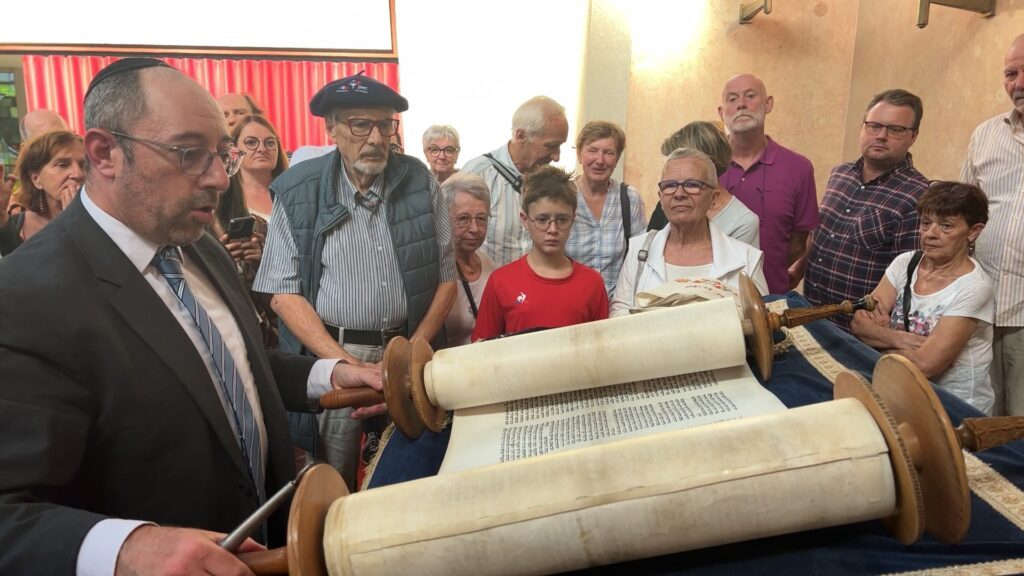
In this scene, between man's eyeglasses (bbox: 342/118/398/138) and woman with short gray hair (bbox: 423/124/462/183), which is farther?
woman with short gray hair (bbox: 423/124/462/183)

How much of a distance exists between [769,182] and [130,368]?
2961 millimetres

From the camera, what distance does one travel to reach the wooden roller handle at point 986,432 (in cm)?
82

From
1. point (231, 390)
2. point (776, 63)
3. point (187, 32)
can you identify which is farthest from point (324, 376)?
point (187, 32)

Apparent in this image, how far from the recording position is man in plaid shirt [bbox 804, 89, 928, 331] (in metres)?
2.88

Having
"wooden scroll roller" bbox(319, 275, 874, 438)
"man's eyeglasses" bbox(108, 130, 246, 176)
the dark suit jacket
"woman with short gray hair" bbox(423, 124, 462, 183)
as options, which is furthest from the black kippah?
"woman with short gray hair" bbox(423, 124, 462, 183)

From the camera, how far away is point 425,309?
7.96ft

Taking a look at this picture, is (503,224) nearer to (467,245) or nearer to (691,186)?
(467,245)

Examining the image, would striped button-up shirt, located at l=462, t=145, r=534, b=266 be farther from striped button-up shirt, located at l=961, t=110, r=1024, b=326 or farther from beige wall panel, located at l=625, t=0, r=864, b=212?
beige wall panel, located at l=625, t=0, r=864, b=212

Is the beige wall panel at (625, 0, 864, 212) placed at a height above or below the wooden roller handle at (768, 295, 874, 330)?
above

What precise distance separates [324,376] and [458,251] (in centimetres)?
136

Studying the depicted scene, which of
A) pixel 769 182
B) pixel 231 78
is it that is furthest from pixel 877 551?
pixel 231 78

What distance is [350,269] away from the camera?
2.31 meters

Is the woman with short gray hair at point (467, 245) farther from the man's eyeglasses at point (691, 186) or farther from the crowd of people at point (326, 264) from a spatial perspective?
the man's eyeglasses at point (691, 186)

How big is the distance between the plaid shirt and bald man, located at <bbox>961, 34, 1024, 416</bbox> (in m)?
0.31
